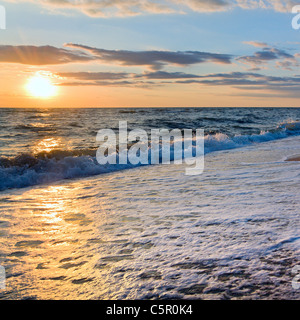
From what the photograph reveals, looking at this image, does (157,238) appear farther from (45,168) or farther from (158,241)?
(45,168)

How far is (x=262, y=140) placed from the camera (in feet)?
62.2

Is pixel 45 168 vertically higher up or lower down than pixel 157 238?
higher up

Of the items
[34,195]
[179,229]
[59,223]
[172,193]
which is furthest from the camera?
[34,195]

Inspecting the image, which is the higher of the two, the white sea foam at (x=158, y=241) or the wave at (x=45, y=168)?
the wave at (x=45, y=168)

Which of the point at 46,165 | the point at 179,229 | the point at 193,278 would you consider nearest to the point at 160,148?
the point at 46,165

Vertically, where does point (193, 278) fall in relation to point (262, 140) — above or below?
below

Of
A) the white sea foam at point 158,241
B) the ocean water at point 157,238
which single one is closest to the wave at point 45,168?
the ocean water at point 157,238

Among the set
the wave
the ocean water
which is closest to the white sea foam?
the ocean water

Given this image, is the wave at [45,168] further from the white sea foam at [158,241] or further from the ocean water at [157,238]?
the white sea foam at [158,241]

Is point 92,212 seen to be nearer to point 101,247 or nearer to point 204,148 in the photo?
point 101,247

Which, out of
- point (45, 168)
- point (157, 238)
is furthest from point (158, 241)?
point (45, 168)

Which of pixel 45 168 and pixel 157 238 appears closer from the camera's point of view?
pixel 157 238

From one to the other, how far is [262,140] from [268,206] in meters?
15.4

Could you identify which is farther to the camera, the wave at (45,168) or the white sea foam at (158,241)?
the wave at (45,168)
